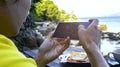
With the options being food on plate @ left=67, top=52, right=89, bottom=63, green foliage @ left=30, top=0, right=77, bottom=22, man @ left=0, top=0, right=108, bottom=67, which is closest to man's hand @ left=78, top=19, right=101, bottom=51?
man @ left=0, top=0, right=108, bottom=67

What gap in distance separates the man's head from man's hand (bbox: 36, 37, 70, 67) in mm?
353

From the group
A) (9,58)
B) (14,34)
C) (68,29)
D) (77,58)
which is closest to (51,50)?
(68,29)

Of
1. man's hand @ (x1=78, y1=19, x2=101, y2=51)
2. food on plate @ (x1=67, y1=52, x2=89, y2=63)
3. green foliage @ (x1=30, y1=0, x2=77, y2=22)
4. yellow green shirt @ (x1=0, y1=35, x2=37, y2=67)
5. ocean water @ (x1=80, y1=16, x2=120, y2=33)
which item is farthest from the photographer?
green foliage @ (x1=30, y1=0, x2=77, y2=22)

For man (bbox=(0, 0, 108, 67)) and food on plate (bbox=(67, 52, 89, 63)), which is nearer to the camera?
man (bbox=(0, 0, 108, 67))

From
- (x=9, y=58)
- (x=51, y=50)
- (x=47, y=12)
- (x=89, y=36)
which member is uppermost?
(x=9, y=58)

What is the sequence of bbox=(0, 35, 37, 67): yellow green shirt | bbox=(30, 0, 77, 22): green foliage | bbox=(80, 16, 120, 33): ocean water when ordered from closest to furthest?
bbox=(0, 35, 37, 67): yellow green shirt
bbox=(80, 16, 120, 33): ocean water
bbox=(30, 0, 77, 22): green foliage

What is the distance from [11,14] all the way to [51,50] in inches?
16.5

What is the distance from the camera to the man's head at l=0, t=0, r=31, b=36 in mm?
486

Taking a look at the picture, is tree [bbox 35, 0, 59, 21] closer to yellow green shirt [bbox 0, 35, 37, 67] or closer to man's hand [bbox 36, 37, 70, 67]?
man's hand [bbox 36, 37, 70, 67]

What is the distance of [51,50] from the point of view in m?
0.90

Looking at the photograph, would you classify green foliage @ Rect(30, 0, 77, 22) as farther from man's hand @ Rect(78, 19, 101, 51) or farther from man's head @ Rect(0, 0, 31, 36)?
man's head @ Rect(0, 0, 31, 36)

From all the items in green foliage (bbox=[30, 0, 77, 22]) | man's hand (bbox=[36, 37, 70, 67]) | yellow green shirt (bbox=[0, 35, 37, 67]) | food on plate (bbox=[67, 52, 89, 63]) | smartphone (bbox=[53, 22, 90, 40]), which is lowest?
green foliage (bbox=[30, 0, 77, 22])

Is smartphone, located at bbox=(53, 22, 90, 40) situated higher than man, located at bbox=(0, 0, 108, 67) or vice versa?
man, located at bbox=(0, 0, 108, 67)

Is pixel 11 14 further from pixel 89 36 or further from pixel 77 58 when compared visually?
pixel 77 58
